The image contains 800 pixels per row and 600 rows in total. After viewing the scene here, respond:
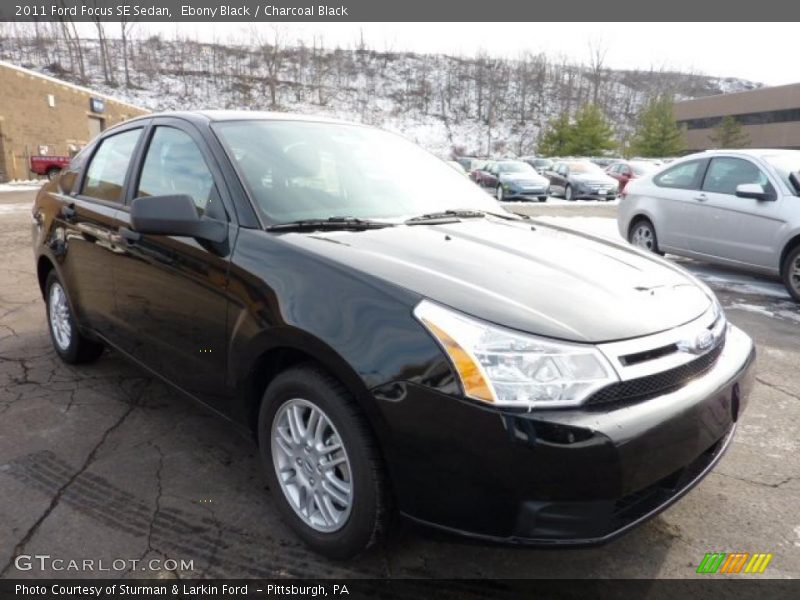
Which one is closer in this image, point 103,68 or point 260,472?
point 260,472

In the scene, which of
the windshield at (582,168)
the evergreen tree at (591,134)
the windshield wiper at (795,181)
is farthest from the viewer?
the evergreen tree at (591,134)

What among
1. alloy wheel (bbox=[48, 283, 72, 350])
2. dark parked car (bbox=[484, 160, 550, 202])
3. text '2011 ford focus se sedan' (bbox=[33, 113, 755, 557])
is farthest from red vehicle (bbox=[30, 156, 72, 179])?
text '2011 ford focus se sedan' (bbox=[33, 113, 755, 557])

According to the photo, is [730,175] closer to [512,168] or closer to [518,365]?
[518,365]

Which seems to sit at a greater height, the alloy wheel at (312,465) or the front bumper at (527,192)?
the alloy wheel at (312,465)

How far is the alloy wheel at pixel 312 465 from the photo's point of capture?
205 centimetres

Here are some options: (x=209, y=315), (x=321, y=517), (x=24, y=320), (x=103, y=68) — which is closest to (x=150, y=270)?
(x=209, y=315)

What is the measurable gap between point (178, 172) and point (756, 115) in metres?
69.3

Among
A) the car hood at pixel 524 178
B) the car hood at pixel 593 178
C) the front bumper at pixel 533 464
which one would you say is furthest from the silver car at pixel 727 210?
the car hood at pixel 593 178

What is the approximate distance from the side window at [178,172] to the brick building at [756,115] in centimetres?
6539

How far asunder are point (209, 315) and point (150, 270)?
1.95 feet

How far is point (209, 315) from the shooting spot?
2475mm

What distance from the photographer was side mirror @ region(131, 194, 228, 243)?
240 cm

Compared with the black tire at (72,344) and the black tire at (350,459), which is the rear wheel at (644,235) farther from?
the black tire at (350,459)

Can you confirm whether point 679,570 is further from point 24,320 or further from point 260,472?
point 24,320
